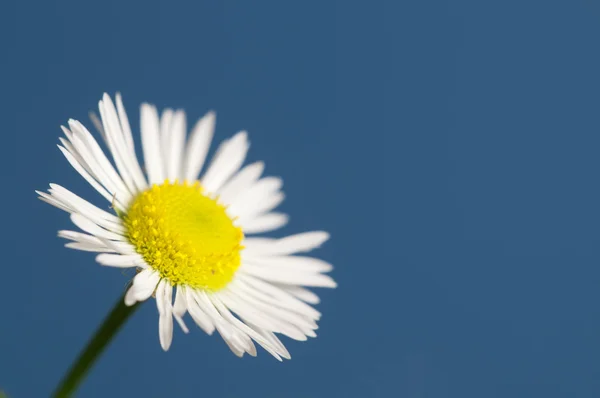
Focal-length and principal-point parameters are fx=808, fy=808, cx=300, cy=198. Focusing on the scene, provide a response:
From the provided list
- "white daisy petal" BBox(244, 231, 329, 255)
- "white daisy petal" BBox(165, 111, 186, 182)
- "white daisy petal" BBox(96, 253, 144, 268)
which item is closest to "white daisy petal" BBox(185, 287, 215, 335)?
"white daisy petal" BBox(96, 253, 144, 268)

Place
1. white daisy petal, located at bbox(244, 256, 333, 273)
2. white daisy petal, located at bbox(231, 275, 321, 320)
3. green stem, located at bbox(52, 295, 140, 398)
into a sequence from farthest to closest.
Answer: white daisy petal, located at bbox(244, 256, 333, 273) → white daisy petal, located at bbox(231, 275, 321, 320) → green stem, located at bbox(52, 295, 140, 398)

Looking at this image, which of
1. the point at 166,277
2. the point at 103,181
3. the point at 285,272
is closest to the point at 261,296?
the point at 285,272

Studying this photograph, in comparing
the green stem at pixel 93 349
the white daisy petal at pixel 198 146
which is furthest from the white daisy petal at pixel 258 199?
the green stem at pixel 93 349

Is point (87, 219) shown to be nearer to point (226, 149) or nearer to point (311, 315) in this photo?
point (311, 315)

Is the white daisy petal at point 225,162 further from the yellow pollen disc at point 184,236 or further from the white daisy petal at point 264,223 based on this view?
the yellow pollen disc at point 184,236

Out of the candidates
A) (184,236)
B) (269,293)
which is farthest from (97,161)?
(269,293)

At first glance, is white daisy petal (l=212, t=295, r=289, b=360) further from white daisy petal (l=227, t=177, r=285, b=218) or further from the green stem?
white daisy petal (l=227, t=177, r=285, b=218)

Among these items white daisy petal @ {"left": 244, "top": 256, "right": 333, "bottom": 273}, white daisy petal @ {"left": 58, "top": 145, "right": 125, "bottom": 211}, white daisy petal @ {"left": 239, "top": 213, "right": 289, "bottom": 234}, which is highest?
white daisy petal @ {"left": 239, "top": 213, "right": 289, "bottom": 234}
